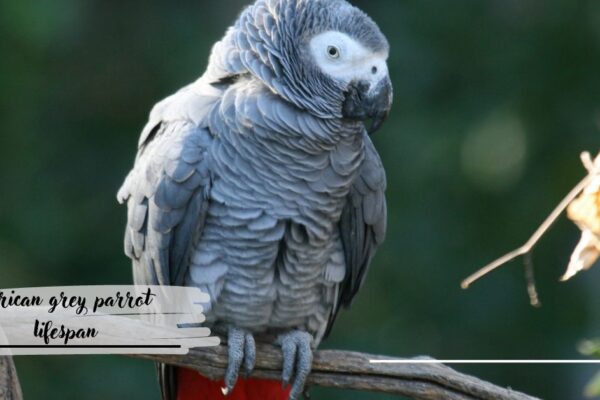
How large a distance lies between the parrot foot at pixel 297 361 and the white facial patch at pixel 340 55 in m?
0.51

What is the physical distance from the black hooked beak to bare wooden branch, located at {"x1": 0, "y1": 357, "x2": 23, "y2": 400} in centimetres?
74

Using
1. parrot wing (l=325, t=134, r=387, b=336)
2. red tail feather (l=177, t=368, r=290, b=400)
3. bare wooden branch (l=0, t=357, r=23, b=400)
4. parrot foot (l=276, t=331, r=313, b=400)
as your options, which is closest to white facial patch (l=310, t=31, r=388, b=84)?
parrot wing (l=325, t=134, r=387, b=336)

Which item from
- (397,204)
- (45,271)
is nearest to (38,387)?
(45,271)

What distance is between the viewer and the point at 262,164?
1793mm

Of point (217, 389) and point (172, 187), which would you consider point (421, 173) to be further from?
point (172, 187)

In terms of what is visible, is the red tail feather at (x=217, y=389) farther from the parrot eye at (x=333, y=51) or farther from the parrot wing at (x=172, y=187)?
the parrot eye at (x=333, y=51)

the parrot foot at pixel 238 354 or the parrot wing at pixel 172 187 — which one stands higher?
the parrot wing at pixel 172 187

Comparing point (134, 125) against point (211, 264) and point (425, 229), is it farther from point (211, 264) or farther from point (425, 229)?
point (211, 264)

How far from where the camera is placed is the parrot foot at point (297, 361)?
1817 mm

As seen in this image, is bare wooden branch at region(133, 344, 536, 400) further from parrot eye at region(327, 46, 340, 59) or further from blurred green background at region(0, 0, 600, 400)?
blurred green background at region(0, 0, 600, 400)

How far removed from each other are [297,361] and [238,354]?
123mm

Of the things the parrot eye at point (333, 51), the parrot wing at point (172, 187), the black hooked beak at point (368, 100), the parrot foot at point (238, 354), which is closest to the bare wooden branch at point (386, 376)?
the parrot foot at point (238, 354)

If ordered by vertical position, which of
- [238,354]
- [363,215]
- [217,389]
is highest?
[363,215]

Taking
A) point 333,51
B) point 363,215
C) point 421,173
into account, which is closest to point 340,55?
point 333,51
